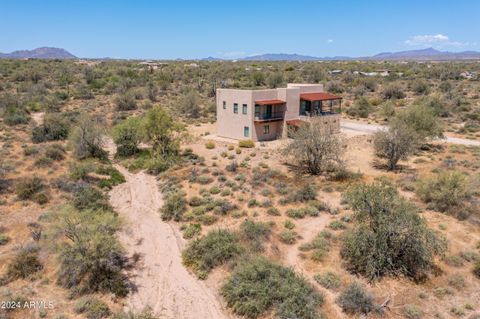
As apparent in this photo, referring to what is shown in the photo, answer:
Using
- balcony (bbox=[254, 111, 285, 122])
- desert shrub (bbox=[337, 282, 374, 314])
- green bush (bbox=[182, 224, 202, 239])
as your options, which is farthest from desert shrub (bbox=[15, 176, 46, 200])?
balcony (bbox=[254, 111, 285, 122])

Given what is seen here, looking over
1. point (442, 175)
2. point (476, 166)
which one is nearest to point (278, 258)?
point (442, 175)

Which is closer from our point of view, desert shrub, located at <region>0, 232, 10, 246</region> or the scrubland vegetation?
the scrubland vegetation

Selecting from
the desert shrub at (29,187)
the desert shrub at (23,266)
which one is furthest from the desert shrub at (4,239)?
the desert shrub at (29,187)

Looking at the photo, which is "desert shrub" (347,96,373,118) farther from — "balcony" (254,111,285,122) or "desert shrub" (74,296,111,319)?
"desert shrub" (74,296,111,319)

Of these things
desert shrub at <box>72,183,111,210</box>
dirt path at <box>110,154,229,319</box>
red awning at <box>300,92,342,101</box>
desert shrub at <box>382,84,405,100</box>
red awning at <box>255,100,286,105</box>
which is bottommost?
dirt path at <box>110,154,229,319</box>

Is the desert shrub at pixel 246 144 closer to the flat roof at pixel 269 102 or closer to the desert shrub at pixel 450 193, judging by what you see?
the flat roof at pixel 269 102

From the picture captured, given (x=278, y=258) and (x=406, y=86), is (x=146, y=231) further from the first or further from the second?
(x=406, y=86)
